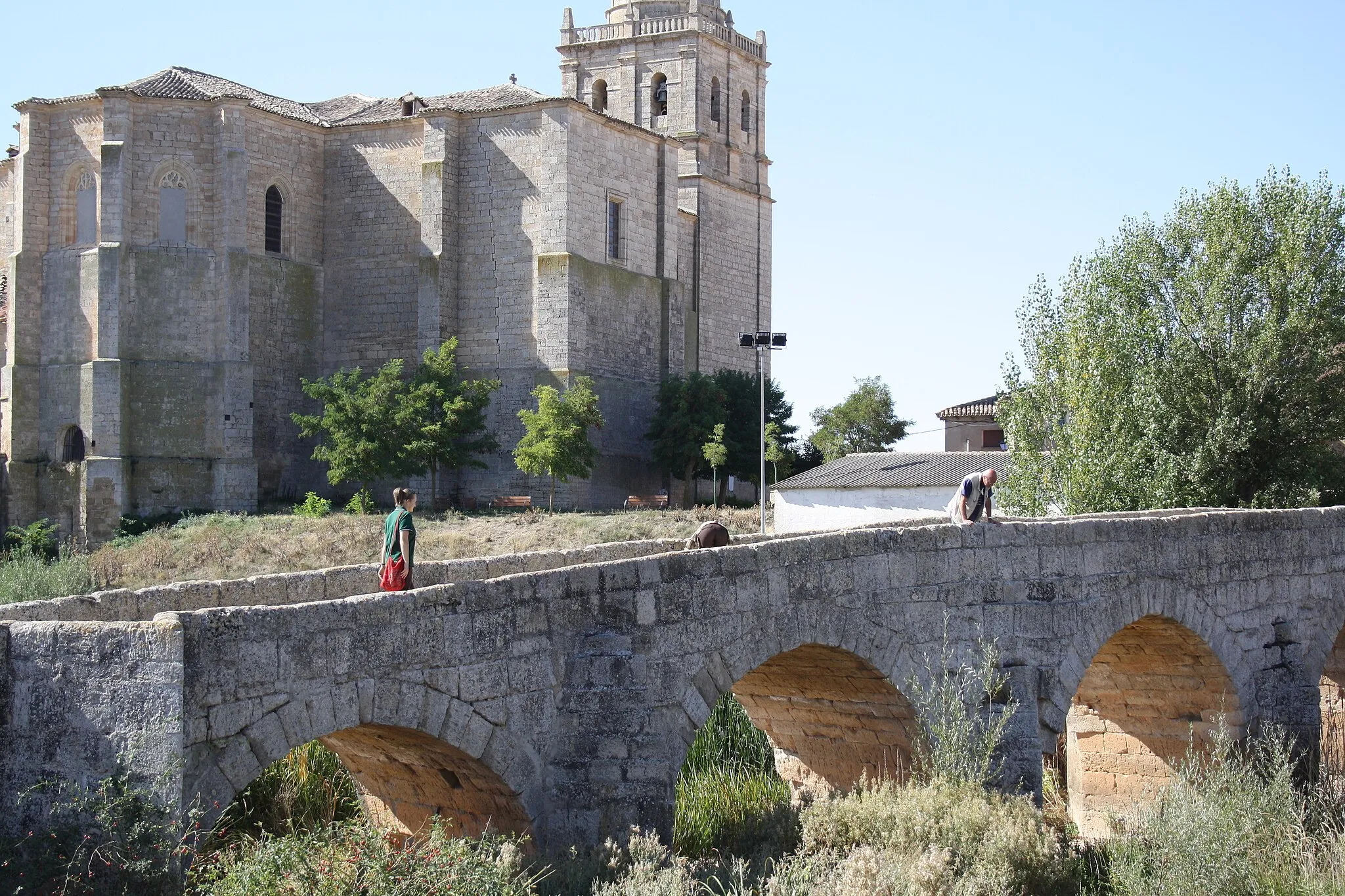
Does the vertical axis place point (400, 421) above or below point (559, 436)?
above

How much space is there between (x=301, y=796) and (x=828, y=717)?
404cm

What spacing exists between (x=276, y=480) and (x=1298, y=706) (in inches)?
1126

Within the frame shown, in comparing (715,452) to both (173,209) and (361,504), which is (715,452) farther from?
(173,209)

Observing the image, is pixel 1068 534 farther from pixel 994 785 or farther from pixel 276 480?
pixel 276 480

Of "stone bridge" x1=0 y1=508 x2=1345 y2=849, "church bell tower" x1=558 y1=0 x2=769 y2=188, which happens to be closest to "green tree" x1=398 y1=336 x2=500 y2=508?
"church bell tower" x1=558 y1=0 x2=769 y2=188

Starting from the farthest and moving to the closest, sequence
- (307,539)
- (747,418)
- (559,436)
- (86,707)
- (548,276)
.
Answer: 1. (747,418)
2. (548,276)
3. (559,436)
4. (307,539)
5. (86,707)

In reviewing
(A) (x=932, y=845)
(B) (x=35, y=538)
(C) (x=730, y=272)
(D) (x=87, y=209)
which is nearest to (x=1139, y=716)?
(A) (x=932, y=845)

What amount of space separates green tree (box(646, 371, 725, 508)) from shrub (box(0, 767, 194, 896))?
31313 millimetres

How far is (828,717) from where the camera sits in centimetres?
1160

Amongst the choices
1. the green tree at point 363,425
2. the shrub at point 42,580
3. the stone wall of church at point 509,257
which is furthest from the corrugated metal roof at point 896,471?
the shrub at point 42,580

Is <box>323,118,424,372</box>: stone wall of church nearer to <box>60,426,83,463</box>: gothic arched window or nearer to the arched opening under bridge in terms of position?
<box>60,426,83,463</box>: gothic arched window

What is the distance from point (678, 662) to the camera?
9.01 meters

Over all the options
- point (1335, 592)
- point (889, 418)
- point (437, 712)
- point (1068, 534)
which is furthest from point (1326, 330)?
point (889, 418)

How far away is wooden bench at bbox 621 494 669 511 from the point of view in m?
37.1
